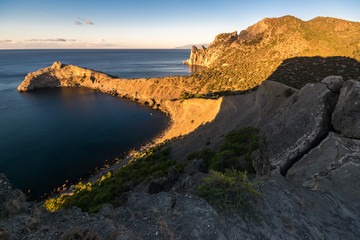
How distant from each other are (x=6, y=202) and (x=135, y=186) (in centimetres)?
1957

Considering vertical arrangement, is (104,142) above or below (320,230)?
below

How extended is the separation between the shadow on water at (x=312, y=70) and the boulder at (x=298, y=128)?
153 ft

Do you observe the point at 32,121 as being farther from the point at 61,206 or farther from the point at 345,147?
the point at 345,147

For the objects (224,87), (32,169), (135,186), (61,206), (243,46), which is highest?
(243,46)

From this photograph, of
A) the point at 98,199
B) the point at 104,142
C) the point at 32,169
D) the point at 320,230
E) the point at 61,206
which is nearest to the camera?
the point at 320,230

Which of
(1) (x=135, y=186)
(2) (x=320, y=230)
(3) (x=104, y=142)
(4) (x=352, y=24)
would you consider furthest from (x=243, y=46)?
(2) (x=320, y=230)

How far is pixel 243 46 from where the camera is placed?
130 meters

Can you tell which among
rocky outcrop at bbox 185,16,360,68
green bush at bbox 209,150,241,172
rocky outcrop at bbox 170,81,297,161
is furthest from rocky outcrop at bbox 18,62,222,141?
rocky outcrop at bbox 185,16,360,68

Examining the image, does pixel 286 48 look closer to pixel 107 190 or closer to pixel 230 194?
pixel 107 190

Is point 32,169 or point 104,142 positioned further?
point 104,142

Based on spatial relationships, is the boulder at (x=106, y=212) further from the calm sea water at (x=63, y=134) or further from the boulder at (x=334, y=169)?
the calm sea water at (x=63, y=134)

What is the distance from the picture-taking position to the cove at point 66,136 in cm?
4004

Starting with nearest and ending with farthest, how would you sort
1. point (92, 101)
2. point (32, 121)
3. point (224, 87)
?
point (32, 121), point (224, 87), point (92, 101)

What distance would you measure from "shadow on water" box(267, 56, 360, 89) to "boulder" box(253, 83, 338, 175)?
153 ft
